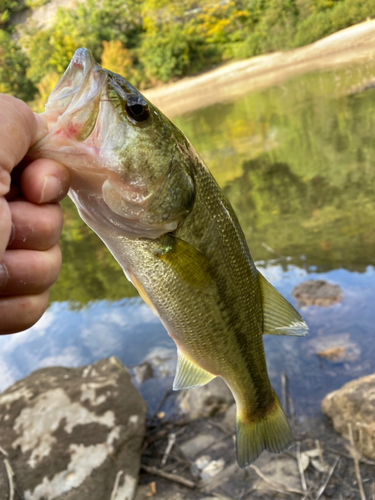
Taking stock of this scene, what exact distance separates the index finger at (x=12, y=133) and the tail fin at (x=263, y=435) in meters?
1.87

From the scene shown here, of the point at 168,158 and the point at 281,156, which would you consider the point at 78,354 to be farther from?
the point at 281,156

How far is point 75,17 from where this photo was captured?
62.2 meters

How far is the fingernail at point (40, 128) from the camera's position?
1.19 metres

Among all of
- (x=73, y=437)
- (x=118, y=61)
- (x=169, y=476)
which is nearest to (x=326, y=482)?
(x=169, y=476)

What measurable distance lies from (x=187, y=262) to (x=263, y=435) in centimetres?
125

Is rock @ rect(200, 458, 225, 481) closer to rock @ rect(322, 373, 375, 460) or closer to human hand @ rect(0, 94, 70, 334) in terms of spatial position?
rock @ rect(322, 373, 375, 460)

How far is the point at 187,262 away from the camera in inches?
64.4

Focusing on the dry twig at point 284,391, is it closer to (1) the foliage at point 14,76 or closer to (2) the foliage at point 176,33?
(2) the foliage at point 176,33

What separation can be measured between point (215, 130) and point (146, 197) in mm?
18677

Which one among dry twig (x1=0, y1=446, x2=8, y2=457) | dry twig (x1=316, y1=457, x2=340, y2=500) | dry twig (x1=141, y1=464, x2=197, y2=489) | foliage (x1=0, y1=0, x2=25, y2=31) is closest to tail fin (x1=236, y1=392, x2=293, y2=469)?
dry twig (x1=316, y1=457, x2=340, y2=500)

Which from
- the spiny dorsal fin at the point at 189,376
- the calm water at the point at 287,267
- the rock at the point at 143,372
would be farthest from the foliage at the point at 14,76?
the spiny dorsal fin at the point at 189,376

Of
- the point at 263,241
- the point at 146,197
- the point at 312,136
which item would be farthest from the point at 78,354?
the point at 312,136

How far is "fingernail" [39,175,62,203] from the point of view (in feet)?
3.87

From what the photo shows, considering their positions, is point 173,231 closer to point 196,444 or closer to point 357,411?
point 357,411
